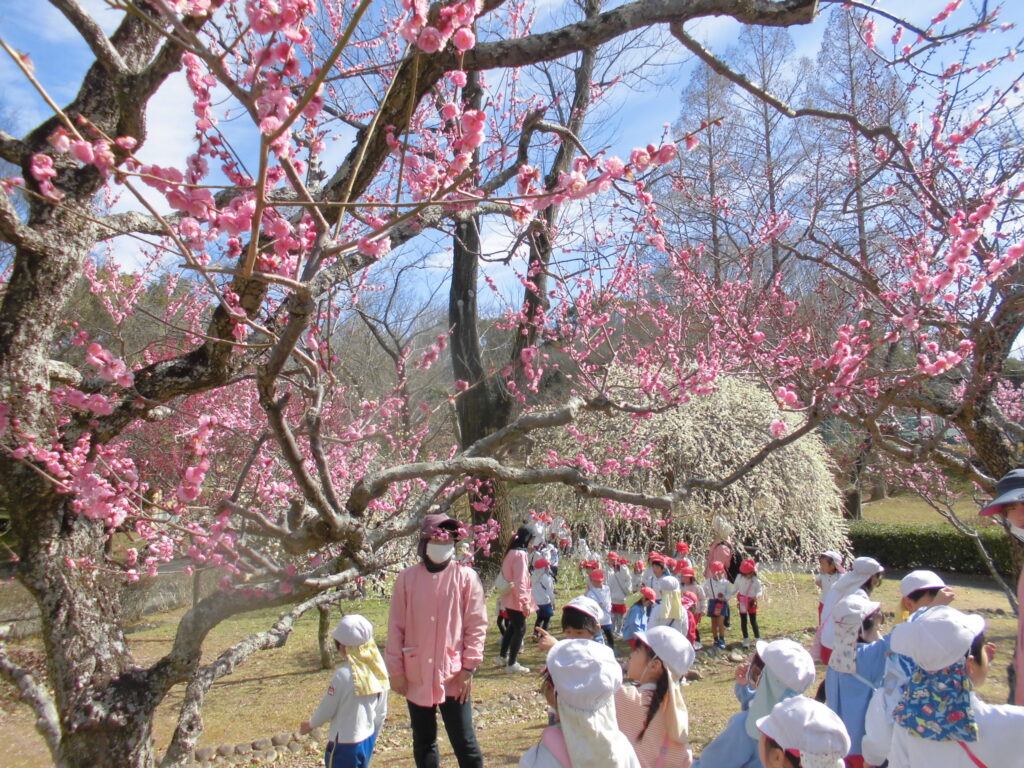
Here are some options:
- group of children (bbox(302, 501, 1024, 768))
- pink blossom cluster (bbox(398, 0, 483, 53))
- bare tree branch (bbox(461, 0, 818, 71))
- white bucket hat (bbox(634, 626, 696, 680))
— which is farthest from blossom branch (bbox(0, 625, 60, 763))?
bare tree branch (bbox(461, 0, 818, 71))


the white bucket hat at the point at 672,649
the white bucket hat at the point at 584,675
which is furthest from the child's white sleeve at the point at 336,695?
the white bucket hat at the point at 584,675

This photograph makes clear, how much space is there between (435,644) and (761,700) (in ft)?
4.82

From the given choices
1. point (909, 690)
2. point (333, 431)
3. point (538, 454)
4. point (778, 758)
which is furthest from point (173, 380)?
point (538, 454)

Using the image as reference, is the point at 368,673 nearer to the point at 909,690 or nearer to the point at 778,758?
the point at 778,758

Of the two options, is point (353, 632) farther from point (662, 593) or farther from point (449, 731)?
point (662, 593)

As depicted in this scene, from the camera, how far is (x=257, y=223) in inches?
63.9

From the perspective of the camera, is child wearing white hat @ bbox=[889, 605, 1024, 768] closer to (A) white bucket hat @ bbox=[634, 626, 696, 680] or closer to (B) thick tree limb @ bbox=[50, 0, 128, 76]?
(A) white bucket hat @ bbox=[634, 626, 696, 680]

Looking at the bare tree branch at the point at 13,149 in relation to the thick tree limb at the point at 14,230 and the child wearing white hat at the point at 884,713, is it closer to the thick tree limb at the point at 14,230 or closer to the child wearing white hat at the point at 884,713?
the thick tree limb at the point at 14,230

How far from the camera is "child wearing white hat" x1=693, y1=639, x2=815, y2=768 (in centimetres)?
276

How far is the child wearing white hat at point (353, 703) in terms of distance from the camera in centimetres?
355

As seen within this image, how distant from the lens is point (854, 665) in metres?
3.54

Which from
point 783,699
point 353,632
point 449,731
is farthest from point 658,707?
point 353,632

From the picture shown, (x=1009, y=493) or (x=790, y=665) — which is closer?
(x=1009, y=493)

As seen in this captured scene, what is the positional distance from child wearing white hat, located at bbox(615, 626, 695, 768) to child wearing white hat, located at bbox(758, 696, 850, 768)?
18.5 inches
